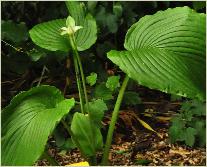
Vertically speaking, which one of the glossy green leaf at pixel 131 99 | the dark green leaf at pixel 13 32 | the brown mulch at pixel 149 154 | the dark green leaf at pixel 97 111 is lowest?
the brown mulch at pixel 149 154

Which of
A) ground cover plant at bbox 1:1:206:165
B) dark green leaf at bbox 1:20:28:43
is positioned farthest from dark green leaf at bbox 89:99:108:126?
dark green leaf at bbox 1:20:28:43

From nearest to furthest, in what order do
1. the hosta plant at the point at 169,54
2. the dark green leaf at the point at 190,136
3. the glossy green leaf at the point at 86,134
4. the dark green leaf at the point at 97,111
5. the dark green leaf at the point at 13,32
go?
the hosta plant at the point at 169,54 → the glossy green leaf at the point at 86,134 → the dark green leaf at the point at 97,111 → the dark green leaf at the point at 190,136 → the dark green leaf at the point at 13,32

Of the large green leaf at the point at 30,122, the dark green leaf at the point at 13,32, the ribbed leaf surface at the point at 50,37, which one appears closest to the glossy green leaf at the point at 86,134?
the large green leaf at the point at 30,122

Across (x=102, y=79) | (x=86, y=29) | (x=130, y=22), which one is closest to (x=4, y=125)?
(x=86, y=29)

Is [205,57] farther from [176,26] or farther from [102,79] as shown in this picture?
[102,79]

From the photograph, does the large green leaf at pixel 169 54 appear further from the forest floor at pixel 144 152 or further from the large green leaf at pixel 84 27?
the forest floor at pixel 144 152

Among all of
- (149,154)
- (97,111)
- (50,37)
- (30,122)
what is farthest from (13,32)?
(149,154)
